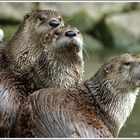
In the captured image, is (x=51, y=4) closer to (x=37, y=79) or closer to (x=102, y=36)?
(x=102, y=36)

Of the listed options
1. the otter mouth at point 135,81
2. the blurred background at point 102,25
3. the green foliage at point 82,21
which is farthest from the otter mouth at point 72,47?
the green foliage at point 82,21

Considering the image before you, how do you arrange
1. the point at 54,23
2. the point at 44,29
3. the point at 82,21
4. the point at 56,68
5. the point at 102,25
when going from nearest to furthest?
1. the point at 56,68
2. the point at 54,23
3. the point at 44,29
4. the point at 102,25
5. the point at 82,21

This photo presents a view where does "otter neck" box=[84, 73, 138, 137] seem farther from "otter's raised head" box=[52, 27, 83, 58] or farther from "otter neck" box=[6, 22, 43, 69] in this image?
"otter neck" box=[6, 22, 43, 69]

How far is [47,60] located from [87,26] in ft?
35.2

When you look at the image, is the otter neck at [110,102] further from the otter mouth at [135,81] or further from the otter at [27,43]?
the otter at [27,43]

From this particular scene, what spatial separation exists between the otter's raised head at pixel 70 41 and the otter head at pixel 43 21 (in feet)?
1.40

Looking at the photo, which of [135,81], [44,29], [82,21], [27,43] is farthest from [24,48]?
[82,21]

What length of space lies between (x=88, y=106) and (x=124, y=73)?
0.32 metres

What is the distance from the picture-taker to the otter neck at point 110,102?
16.6ft

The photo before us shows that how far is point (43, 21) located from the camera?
595 cm

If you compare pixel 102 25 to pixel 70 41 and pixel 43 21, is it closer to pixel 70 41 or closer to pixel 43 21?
pixel 43 21

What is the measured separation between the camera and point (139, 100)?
33.5 ft

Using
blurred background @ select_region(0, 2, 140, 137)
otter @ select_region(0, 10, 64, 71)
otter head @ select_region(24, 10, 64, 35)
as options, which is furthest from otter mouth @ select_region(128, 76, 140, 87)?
blurred background @ select_region(0, 2, 140, 137)

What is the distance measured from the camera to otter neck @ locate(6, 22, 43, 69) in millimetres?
6094
